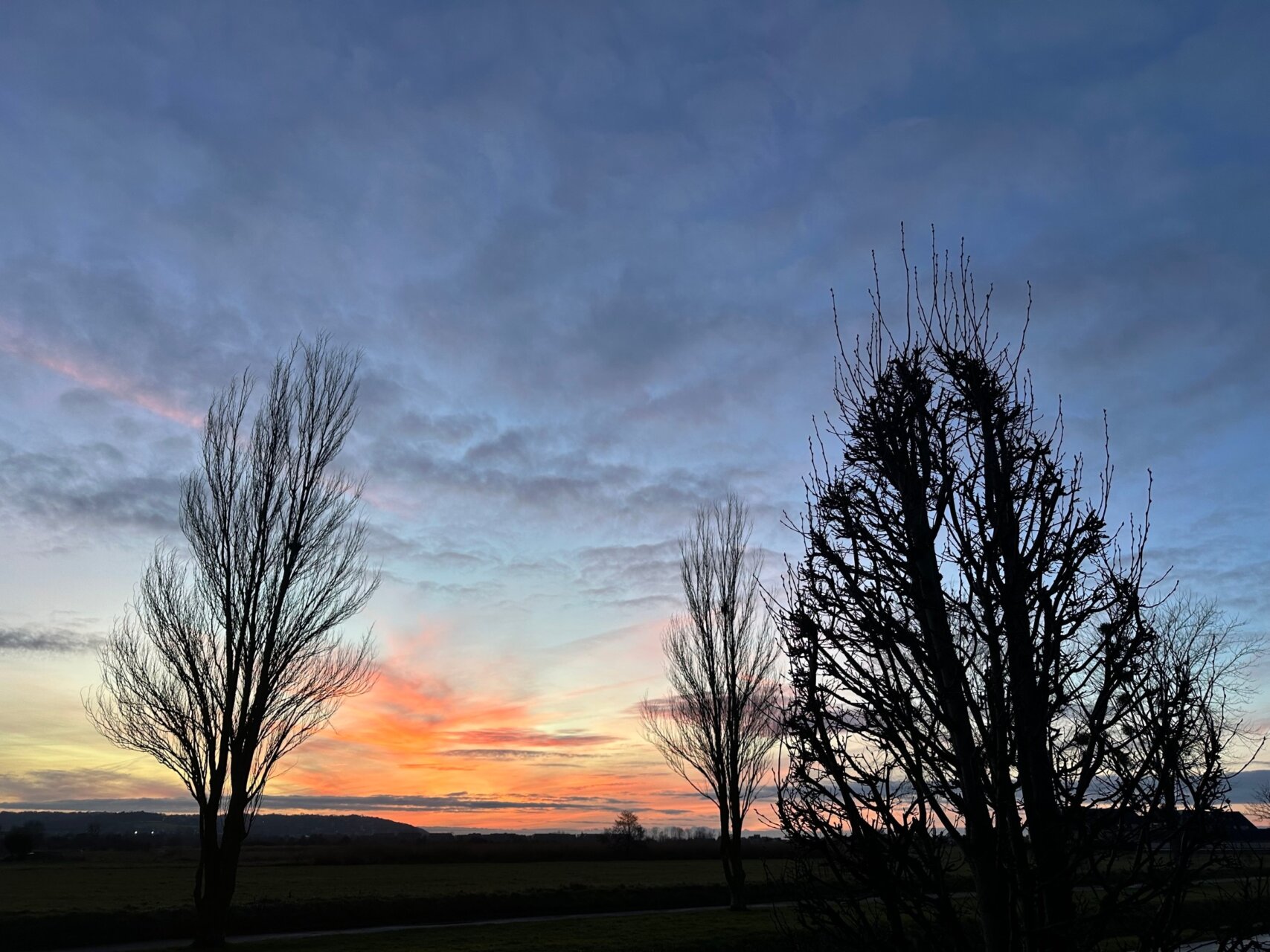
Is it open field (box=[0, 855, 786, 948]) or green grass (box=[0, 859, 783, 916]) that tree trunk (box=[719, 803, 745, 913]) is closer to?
open field (box=[0, 855, 786, 948])

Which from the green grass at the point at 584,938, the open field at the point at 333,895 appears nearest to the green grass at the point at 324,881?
the open field at the point at 333,895

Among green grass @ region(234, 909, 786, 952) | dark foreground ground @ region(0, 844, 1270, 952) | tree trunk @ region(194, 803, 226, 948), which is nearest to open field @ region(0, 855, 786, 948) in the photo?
dark foreground ground @ region(0, 844, 1270, 952)

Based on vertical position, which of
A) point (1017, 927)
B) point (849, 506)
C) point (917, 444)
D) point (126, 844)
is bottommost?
point (126, 844)

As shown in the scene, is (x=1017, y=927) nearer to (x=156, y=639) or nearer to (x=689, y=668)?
(x=156, y=639)

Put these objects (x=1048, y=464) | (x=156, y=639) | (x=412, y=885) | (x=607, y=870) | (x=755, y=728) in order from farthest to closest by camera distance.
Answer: (x=607, y=870) < (x=412, y=885) < (x=755, y=728) < (x=156, y=639) < (x=1048, y=464)

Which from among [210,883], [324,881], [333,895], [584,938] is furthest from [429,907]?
[324,881]

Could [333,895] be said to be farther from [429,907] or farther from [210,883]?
[210,883]

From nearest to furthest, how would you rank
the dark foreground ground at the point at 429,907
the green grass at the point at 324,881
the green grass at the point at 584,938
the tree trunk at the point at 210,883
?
→ the tree trunk at the point at 210,883
the green grass at the point at 584,938
the dark foreground ground at the point at 429,907
the green grass at the point at 324,881

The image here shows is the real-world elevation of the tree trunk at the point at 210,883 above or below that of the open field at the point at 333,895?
above

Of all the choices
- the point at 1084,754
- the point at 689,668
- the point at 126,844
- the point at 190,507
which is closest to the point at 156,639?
the point at 190,507

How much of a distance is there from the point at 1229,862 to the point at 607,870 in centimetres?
5099

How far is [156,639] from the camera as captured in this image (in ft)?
57.4

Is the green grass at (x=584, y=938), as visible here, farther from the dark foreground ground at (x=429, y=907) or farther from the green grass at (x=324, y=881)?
the green grass at (x=324, y=881)

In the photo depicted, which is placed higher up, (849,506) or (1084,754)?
(849,506)
